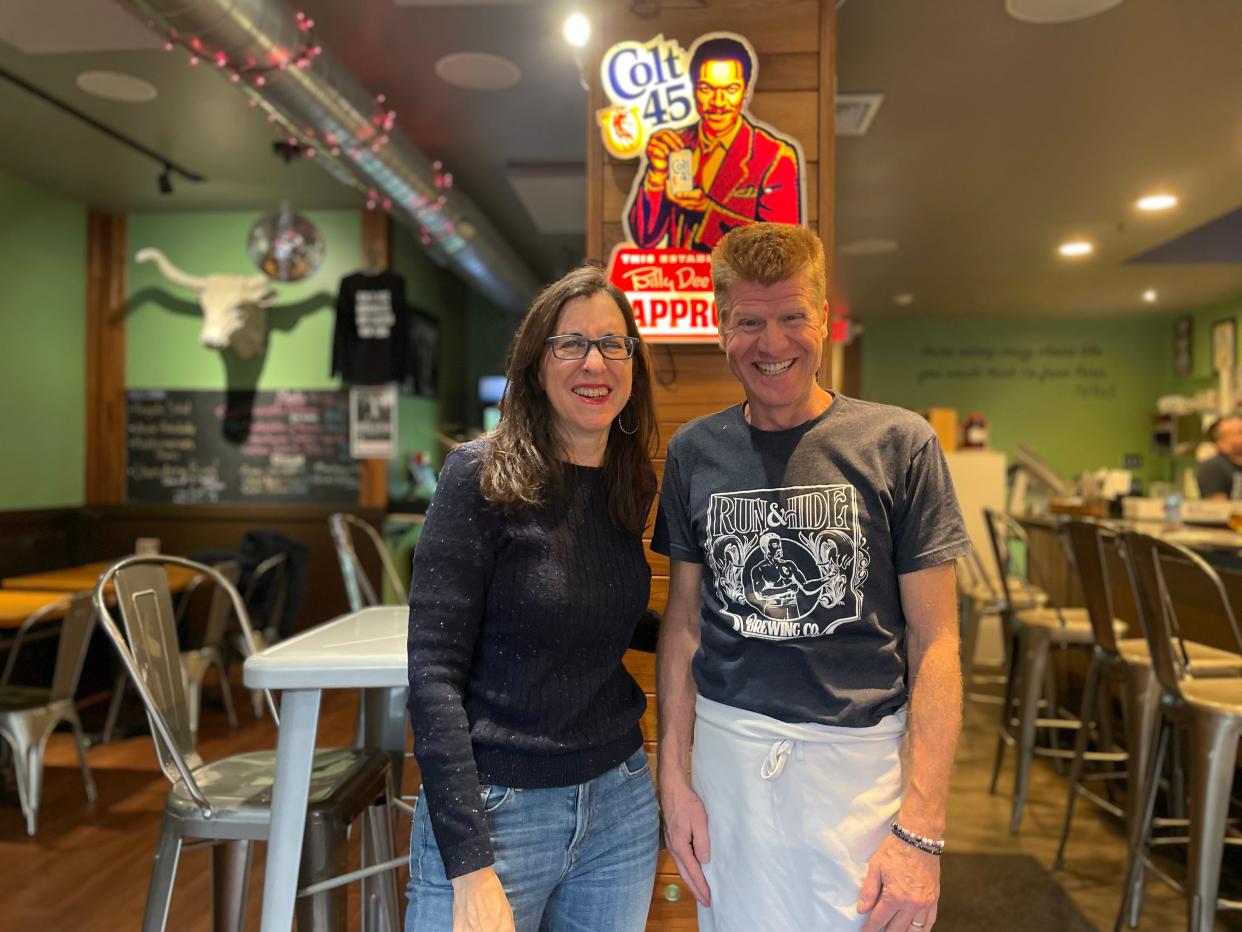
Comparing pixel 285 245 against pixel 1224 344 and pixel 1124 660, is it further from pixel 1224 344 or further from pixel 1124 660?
pixel 1224 344

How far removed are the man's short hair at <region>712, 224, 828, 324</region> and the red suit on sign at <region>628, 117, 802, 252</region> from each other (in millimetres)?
715

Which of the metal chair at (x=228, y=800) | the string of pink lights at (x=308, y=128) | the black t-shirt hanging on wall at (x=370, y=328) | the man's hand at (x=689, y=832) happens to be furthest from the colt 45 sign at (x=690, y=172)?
the black t-shirt hanging on wall at (x=370, y=328)

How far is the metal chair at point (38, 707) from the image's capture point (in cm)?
327

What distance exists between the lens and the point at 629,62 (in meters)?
2.04

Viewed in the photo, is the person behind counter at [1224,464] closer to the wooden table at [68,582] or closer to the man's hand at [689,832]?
the man's hand at [689,832]

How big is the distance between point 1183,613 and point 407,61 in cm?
376

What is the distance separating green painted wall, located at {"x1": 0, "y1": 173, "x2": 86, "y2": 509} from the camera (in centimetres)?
507

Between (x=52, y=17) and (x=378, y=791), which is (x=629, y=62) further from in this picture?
(x=52, y=17)

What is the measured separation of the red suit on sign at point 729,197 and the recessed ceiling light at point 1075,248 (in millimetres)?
5078

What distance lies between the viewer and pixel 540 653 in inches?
47.6

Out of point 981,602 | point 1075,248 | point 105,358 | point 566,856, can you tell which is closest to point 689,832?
point 566,856

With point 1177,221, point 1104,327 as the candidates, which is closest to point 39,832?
point 1177,221

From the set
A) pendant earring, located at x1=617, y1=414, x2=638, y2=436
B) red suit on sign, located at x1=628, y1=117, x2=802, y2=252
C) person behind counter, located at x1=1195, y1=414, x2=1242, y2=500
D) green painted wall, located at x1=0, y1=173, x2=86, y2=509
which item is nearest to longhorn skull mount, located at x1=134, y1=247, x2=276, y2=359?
green painted wall, located at x1=0, y1=173, x2=86, y2=509

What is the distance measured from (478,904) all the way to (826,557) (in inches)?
24.7
